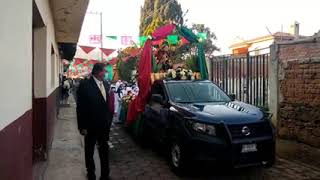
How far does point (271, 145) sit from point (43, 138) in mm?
3993

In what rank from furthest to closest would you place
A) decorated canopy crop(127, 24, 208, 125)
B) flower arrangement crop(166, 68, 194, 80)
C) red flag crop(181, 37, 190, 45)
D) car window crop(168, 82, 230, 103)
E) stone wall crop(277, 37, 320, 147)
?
red flag crop(181, 37, 190, 45) → decorated canopy crop(127, 24, 208, 125) → flower arrangement crop(166, 68, 194, 80) → stone wall crop(277, 37, 320, 147) → car window crop(168, 82, 230, 103)

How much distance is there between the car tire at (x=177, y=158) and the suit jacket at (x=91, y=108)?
1.35m

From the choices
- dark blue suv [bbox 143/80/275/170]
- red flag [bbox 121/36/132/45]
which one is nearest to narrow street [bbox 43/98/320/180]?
dark blue suv [bbox 143/80/275/170]

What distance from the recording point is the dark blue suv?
236 inches

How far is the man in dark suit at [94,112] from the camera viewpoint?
5867mm

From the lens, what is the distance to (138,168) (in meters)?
7.18

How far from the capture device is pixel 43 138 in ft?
23.9

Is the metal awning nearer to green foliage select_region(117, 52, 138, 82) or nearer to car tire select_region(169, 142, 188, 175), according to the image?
car tire select_region(169, 142, 188, 175)

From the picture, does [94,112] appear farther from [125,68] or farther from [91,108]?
[125,68]

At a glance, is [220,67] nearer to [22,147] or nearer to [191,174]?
[191,174]

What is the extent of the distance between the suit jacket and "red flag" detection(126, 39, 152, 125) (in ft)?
11.7

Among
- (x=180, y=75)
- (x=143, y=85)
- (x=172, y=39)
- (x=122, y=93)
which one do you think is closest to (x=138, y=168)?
(x=180, y=75)

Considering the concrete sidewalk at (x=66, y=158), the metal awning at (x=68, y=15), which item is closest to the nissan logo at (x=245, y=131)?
the concrete sidewalk at (x=66, y=158)

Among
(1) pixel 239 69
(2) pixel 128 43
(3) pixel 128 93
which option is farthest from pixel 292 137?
(2) pixel 128 43
